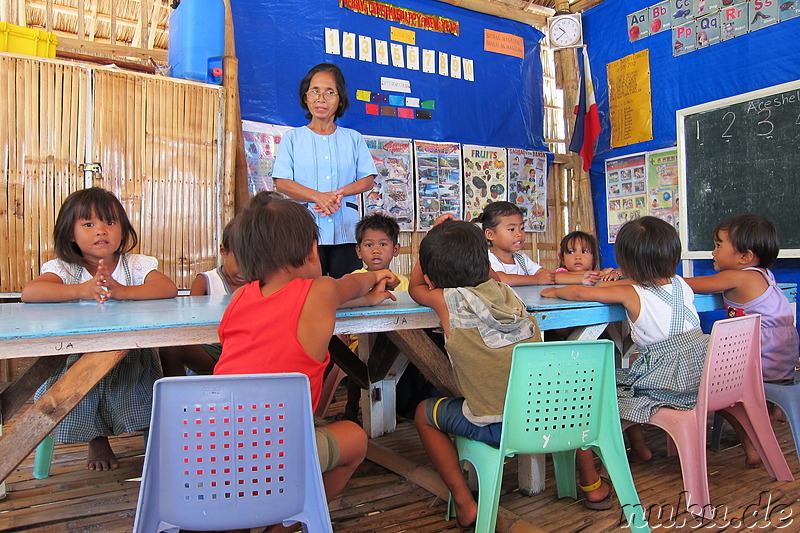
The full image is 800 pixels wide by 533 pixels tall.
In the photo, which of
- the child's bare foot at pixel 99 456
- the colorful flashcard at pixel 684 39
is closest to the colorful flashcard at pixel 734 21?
the colorful flashcard at pixel 684 39

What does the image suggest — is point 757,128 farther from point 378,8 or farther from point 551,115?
point 378,8

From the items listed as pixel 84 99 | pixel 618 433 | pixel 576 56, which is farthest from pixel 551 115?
pixel 618 433

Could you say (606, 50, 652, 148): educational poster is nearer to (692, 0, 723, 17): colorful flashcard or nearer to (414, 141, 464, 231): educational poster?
(692, 0, 723, 17): colorful flashcard

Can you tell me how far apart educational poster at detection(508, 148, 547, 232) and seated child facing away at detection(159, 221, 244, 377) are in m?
A: 3.05

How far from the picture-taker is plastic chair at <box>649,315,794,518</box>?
1818 mm

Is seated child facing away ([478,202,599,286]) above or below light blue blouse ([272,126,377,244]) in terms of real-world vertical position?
below

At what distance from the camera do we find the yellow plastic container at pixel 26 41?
3.20m

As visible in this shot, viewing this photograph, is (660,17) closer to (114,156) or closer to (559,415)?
(114,156)

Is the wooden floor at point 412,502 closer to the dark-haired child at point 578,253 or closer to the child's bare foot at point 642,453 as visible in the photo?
the child's bare foot at point 642,453

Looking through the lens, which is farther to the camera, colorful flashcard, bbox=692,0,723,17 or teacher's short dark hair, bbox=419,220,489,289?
colorful flashcard, bbox=692,0,723,17

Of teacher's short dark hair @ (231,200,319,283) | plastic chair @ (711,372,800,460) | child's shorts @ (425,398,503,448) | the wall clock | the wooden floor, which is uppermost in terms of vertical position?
the wall clock

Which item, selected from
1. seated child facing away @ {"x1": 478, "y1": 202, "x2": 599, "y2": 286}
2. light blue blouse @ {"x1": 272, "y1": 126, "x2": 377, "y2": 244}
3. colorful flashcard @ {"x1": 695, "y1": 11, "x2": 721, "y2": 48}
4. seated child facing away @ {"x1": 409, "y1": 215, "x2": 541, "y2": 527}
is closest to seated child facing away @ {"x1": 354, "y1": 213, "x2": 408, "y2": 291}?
light blue blouse @ {"x1": 272, "y1": 126, "x2": 377, "y2": 244}

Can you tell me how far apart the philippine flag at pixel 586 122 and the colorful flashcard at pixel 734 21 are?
1.11 meters

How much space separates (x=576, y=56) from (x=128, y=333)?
500 centimetres
